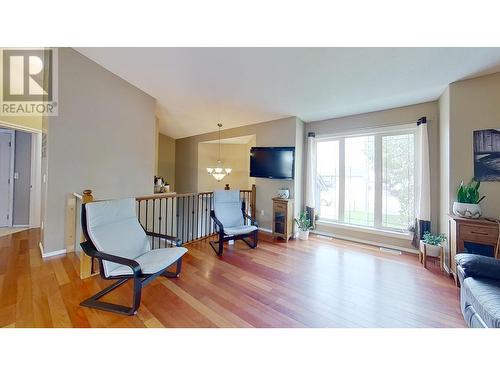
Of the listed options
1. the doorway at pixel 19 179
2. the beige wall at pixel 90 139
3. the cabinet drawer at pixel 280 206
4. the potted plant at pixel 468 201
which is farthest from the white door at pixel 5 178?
the potted plant at pixel 468 201

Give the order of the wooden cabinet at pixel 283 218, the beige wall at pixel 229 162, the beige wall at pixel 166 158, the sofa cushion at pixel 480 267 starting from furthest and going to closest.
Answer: the beige wall at pixel 166 158
the beige wall at pixel 229 162
the wooden cabinet at pixel 283 218
the sofa cushion at pixel 480 267

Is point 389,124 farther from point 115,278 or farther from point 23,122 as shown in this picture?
point 23,122

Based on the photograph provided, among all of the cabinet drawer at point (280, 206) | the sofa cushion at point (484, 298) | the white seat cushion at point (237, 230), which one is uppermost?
the cabinet drawer at point (280, 206)

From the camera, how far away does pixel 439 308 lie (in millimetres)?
1752

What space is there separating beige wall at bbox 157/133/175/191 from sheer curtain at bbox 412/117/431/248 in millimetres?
6641

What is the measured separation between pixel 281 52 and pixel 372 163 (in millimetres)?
2796

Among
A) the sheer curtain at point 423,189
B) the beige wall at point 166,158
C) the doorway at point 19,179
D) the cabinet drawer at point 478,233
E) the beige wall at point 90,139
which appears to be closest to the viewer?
the cabinet drawer at point 478,233

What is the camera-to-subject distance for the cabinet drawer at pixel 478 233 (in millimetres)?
2051

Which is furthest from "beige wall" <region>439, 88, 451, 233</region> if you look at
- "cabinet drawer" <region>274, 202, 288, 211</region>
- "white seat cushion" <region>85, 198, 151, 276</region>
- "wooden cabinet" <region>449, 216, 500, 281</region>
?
"white seat cushion" <region>85, 198, 151, 276</region>

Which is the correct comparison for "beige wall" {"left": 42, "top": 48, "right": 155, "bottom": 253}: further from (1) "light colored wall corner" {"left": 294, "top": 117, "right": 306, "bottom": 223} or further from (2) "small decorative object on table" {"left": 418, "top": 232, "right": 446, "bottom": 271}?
(2) "small decorative object on table" {"left": 418, "top": 232, "right": 446, "bottom": 271}

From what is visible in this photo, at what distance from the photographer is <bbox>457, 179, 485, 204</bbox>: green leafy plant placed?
226 centimetres

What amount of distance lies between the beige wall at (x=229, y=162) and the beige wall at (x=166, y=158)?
1.34m

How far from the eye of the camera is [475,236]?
213 centimetres

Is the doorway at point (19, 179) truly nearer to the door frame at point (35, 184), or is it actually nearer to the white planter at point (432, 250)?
the door frame at point (35, 184)
